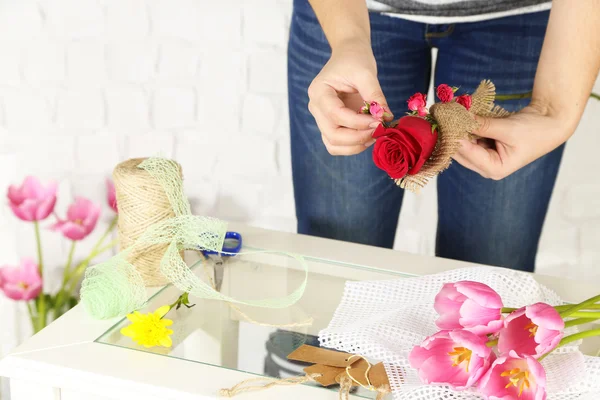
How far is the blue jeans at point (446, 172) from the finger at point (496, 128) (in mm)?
197

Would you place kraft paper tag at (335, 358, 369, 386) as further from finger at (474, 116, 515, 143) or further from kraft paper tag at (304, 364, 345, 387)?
finger at (474, 116, 515, 143)

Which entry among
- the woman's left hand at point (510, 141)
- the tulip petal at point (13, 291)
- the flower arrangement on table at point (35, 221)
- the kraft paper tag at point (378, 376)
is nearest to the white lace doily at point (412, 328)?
the kraft paper tag at point (378, 376)

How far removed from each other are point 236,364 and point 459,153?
→ 0.30 m

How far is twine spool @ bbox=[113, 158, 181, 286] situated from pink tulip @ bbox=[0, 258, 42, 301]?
0.47m

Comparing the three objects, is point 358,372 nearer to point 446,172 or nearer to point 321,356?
point 321,356

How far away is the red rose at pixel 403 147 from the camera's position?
21.5 inches

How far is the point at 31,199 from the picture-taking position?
1123mm

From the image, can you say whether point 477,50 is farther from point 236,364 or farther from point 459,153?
point 236,364

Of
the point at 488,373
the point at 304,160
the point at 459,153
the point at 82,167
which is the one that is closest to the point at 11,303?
the point at 82,167

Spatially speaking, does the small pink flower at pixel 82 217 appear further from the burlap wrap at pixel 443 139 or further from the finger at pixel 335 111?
the burlap wrap at pixel 443 139

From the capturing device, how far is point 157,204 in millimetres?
723

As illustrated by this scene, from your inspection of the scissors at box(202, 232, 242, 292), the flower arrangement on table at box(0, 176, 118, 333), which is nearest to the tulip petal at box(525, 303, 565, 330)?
the scissors at box(202, 232, 242, 292)

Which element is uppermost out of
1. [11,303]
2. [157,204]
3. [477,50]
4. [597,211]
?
[477,50]

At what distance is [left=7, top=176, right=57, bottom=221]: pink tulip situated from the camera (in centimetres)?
111
